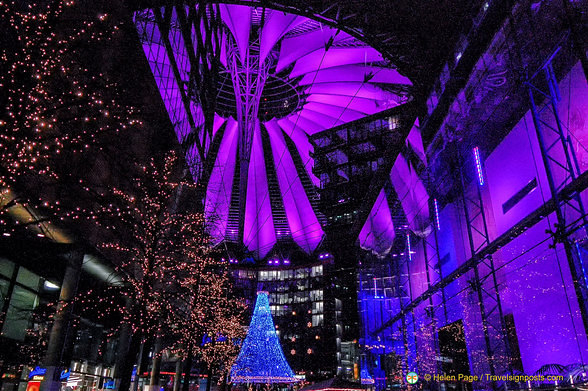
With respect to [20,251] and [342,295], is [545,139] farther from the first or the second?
[342,295]

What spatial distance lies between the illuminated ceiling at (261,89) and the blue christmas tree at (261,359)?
6.89 m

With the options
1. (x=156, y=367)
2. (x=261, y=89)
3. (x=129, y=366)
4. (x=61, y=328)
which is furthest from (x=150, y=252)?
(x=261, y=89)

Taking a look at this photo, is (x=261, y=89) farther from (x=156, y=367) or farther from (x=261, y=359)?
(x=156, y=367)

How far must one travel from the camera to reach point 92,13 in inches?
483

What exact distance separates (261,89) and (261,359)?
66.8ft

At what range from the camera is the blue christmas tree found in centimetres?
2309

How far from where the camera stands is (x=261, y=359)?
930 inches

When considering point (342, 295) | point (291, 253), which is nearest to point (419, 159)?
point (342, 295)

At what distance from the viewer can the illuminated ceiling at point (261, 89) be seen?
22972mm

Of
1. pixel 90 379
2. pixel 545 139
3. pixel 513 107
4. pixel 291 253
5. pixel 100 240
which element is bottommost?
pixel 90 379

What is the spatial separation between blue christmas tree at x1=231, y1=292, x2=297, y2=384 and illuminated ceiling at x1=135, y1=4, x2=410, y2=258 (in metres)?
6.89

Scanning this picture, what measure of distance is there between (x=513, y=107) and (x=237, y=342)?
120 ft

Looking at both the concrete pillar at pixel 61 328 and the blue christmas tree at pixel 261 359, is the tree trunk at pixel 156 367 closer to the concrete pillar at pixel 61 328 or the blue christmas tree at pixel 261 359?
the blue christmas tree at pixel 261 359

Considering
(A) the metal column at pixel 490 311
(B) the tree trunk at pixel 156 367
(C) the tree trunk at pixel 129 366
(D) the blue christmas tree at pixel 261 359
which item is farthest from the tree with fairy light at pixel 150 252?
(A) the metal column at pixel 490 311
